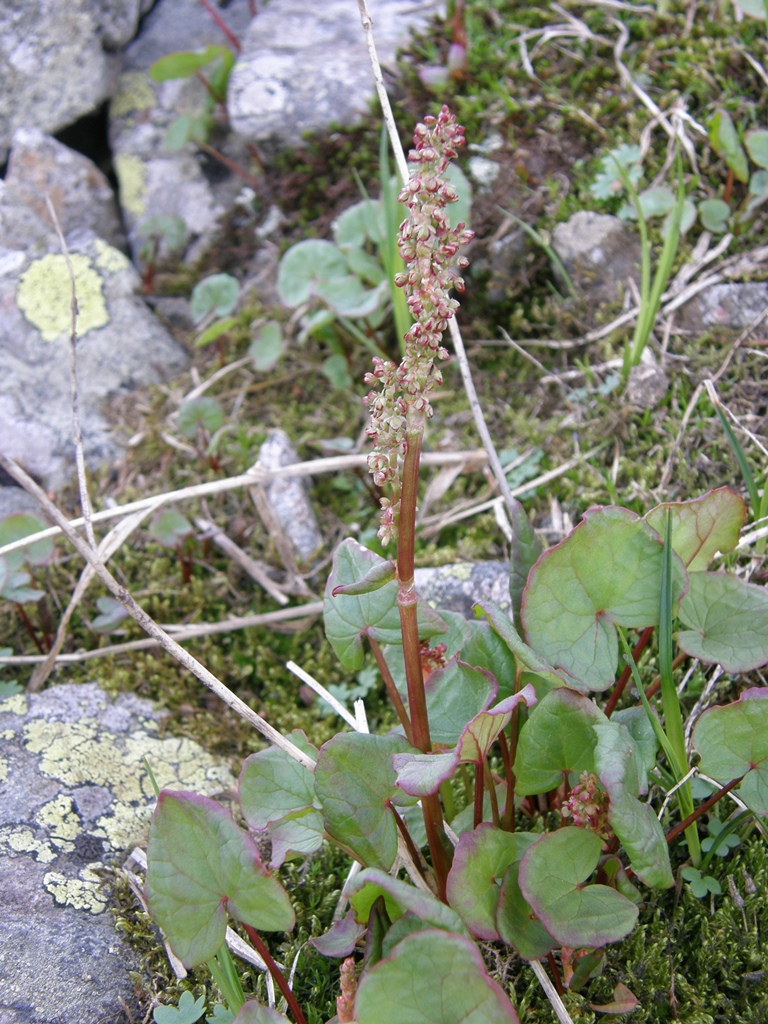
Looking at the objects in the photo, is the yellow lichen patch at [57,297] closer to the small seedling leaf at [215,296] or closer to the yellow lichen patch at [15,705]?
the small seedling leaf at [215,296]

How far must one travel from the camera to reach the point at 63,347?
286cm

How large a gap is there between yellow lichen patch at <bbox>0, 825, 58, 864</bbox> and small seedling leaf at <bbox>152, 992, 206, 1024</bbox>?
0.40 metres

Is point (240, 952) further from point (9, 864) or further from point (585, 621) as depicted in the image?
point (585, 621)

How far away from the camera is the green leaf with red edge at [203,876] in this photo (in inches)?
45.6

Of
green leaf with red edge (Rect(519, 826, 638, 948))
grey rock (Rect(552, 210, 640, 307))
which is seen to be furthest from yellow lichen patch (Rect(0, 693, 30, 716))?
grey rock (Rect(552, 210, 640, 307))

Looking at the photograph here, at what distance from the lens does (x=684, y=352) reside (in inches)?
95.9

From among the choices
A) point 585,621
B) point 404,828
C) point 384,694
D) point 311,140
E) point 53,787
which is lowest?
point 384,694

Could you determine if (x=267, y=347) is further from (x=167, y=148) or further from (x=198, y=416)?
(x=167, y=148)

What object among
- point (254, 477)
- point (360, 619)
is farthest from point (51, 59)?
point (360, 619)

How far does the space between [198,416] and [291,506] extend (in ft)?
1.45

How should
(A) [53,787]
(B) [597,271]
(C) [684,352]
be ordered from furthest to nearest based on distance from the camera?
1. (B) [597,271]
2. (C) [684,352]
3. (A) [53,787]

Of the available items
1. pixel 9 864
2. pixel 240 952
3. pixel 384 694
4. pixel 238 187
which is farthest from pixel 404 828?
pixel 238 187

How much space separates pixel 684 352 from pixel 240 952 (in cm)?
206

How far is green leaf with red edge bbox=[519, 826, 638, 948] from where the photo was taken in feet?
3.71
